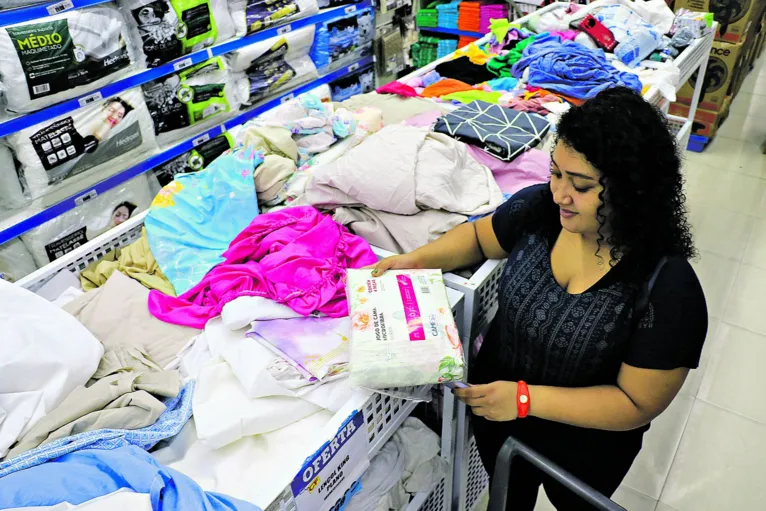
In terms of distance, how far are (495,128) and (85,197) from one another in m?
2.15

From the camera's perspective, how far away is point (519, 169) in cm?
191

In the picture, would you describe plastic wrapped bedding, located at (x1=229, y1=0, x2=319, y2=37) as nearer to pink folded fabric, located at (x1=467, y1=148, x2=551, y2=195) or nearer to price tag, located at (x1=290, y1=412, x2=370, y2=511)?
pink folded fabric, located at (x1=467, y1=148, x2=551, y2=195)

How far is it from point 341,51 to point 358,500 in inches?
136

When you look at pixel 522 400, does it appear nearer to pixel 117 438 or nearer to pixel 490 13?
pixel 117 438

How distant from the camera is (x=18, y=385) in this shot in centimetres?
117

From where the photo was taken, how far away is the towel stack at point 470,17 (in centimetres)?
→ 476

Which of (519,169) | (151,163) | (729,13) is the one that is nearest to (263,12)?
(151,163)

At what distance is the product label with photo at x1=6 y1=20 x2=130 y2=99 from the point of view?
2396mm

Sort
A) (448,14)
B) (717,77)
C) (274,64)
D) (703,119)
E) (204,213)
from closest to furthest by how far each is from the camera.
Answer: (204,213) < (274,64) < (717,77) < (703,119) < (448,14)

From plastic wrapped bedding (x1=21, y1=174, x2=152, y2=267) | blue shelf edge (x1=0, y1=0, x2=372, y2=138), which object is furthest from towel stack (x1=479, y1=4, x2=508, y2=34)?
plastic wrapped bedding (x1=21, y1=174, x2=152, y2=267)

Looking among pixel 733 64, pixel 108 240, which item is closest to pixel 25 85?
pixel 108 240

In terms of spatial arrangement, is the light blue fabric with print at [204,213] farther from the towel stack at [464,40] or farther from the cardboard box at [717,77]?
the cardboard box at [717,77]

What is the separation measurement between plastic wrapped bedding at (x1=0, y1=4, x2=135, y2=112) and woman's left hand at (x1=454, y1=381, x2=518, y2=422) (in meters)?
2.37

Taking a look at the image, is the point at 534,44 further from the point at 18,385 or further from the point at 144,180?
the point at 18,385
